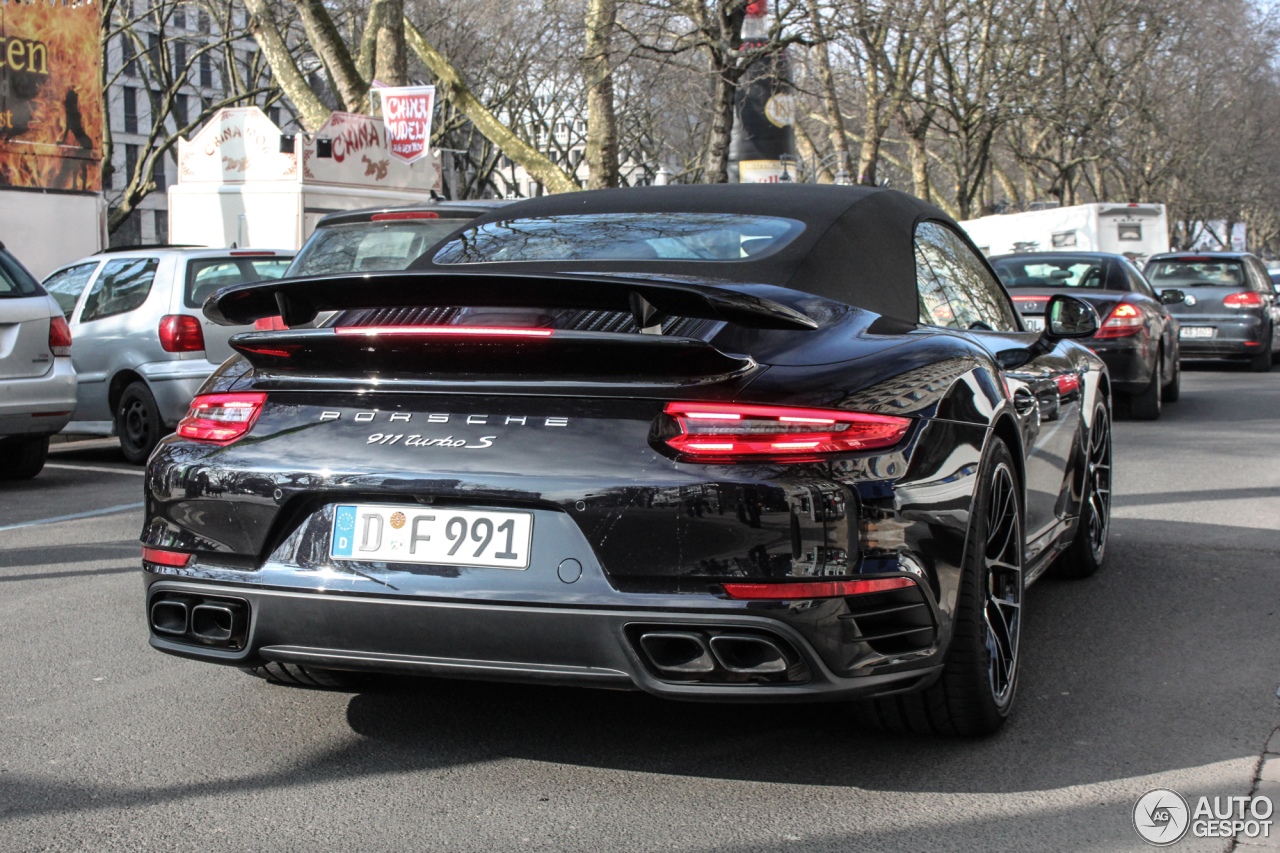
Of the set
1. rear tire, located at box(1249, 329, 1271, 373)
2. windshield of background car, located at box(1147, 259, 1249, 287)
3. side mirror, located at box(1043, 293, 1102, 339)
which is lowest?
rear tire, located at box(1249, 329, 1271, 373)

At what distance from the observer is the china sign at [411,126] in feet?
60.7

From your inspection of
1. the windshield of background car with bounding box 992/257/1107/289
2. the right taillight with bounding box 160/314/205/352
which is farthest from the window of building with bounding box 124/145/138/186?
the right taillight with bounding box 160/314/205/352

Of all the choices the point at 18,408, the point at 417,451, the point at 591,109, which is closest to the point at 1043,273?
the point at 591,109

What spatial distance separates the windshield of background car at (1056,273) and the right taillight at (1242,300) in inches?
279

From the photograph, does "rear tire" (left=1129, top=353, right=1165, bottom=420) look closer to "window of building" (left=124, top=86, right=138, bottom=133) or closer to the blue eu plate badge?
the blue eu plate badge

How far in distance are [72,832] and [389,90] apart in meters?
17.4

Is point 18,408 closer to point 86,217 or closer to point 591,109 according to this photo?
point 86,217

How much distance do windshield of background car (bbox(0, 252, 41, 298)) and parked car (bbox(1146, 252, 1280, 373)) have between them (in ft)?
50.6

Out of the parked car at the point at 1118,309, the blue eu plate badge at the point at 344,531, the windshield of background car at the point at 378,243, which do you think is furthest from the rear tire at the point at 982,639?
the parked car at the point at 1118,309

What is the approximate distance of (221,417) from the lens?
343 centimetres

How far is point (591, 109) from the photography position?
62.5ft

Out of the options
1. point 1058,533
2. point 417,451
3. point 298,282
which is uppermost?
point 298,282

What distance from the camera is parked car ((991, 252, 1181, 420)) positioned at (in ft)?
41.8

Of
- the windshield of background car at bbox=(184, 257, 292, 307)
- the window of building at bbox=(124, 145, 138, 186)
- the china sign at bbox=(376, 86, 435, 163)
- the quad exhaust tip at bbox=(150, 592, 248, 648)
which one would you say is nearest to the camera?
the quad exhaust tip at bbox=(150, 592, 248, 648)
